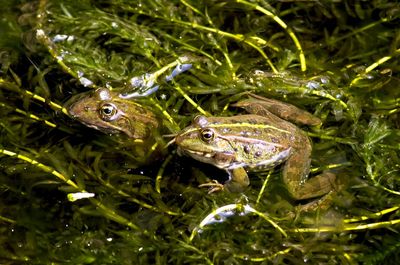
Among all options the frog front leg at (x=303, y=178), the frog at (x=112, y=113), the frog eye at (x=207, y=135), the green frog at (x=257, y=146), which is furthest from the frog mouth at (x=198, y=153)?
the frog front leg at (x=303, y=178)

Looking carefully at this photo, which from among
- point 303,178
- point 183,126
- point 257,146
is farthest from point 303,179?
point 183,126

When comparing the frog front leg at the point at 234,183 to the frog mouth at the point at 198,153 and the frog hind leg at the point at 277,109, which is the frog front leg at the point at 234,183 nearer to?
the frog mouth at the point at 198,153

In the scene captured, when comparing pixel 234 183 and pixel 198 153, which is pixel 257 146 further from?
pixel 198 153

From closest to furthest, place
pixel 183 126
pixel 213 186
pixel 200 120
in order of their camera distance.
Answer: pixel 200 120
pixel 213 186
pixel 183 126

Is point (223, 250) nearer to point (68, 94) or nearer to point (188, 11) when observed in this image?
point (68, 94)

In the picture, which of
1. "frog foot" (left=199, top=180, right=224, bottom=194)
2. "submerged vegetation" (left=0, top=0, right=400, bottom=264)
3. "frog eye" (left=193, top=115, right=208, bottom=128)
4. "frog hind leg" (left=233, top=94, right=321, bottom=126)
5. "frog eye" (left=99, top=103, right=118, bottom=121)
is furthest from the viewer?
"frog eye" (left=99, top=103, right=118, bottom=121)

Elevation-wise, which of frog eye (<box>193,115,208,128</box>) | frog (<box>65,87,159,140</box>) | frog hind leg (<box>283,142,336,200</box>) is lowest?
frog hind leg (<box>283,142,336,200</box>)

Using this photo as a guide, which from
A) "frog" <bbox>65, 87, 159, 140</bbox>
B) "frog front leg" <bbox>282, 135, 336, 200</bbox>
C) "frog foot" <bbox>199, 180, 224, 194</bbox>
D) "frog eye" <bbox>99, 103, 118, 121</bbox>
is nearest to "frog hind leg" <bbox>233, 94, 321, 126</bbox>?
"frog front leg" <bbox>282, 135, 336, 200</bbox>

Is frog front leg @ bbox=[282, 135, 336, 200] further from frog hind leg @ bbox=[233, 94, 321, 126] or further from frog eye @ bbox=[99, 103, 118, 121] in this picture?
frog eye @ bbox=[99, 103, 118, 121]
